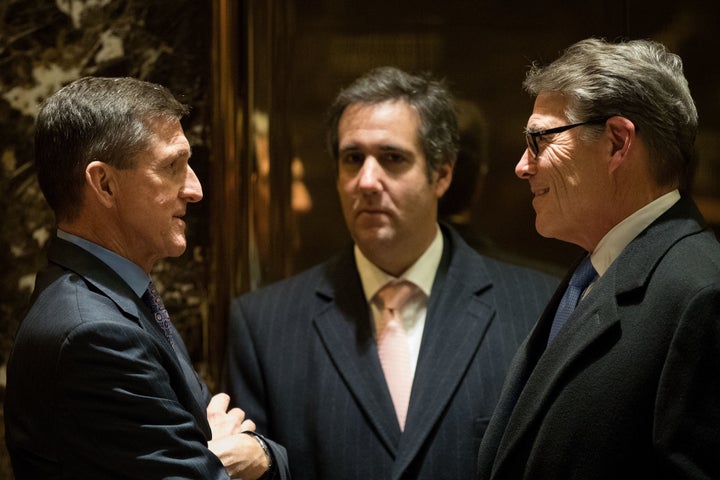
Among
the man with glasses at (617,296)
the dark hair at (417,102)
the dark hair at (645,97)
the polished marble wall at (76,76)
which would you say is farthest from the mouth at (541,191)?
the polished marble wall at (76,76)

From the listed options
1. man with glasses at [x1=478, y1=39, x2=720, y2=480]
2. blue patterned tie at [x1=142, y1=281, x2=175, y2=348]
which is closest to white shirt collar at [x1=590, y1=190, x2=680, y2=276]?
man with glasses at [x1=478, y1=39, x2=720, y2=480]

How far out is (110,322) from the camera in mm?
1824

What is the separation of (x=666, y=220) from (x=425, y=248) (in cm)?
104

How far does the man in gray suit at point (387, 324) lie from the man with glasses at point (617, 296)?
447mm

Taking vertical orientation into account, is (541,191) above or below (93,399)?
above

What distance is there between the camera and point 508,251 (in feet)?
11.0

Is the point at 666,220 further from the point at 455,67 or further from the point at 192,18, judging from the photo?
the point at 192,18

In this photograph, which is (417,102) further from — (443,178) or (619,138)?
(619,138)

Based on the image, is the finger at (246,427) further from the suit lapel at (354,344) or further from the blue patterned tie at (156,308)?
the suit lapel at (354,344)

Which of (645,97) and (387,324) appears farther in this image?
(387,324)

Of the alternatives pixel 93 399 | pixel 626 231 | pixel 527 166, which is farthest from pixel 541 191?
pixel 93 399

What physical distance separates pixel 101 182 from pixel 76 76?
3.72ft

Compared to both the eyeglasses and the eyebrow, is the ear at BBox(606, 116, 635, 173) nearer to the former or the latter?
the eyeglasses

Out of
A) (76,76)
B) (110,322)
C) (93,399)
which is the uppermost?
(76,76)
